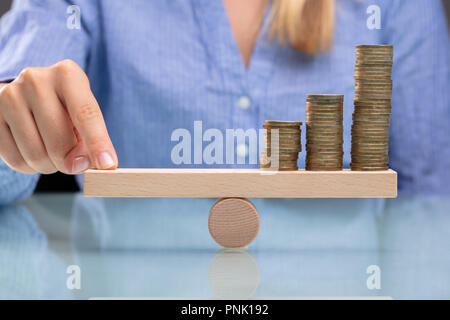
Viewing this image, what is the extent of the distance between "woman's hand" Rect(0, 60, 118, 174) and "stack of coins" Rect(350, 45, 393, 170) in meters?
0.42

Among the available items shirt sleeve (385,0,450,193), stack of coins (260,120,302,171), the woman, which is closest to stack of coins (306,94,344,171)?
stack of coins (260,120,302,171)

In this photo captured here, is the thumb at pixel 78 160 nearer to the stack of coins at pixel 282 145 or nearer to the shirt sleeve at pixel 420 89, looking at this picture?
the stack of coins at pixel 282 145

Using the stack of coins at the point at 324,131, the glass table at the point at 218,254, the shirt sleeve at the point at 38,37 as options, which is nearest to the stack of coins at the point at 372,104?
the stack of coins at the point at 324,131

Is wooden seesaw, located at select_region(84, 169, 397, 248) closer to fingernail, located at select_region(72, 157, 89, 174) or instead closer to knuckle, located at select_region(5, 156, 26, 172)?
fingernail, located at select_region(72, 157, 89, 174)

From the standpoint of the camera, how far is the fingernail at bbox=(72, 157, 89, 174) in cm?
89

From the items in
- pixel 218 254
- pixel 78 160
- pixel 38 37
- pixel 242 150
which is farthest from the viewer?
pixel 38 37

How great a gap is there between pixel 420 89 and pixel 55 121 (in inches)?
40.8

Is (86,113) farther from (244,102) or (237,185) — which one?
(244,102)

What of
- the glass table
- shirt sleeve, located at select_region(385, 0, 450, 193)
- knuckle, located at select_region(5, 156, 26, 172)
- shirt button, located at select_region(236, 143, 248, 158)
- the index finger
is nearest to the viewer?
the glass table

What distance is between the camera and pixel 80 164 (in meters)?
0.89

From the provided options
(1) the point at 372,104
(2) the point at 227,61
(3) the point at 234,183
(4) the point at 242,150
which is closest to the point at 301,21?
(2) the point at 227,61

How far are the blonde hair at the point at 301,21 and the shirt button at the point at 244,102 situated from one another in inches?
6.7

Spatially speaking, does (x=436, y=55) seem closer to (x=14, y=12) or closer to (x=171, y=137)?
(x=171, y=137)
